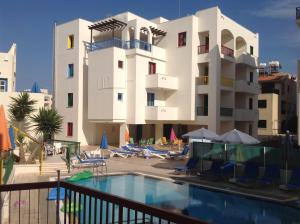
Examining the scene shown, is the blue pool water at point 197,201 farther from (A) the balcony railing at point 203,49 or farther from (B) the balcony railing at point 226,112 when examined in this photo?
(A) the balcony railing at point 203,49

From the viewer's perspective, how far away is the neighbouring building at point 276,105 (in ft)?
157

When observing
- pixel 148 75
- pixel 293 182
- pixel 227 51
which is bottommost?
pixel 293 182

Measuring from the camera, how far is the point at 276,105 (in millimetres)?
48062

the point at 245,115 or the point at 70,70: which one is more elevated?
the point at 70,70

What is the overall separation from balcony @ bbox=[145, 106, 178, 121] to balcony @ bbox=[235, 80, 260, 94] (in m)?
7.26

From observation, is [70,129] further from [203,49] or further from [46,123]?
[203,49]

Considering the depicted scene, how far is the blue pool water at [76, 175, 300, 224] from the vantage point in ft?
38.9

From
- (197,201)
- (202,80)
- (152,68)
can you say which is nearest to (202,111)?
(202,80)

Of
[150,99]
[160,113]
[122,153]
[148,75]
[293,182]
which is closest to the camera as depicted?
[293,182]

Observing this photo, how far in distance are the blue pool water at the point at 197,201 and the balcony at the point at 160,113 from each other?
13.7 meters

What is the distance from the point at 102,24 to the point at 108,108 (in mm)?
7771

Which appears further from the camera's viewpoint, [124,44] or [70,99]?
[70,99]

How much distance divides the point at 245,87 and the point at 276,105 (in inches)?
584

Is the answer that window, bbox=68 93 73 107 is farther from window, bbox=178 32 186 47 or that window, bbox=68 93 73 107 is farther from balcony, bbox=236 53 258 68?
balcony, bbox=236 53 258 68
